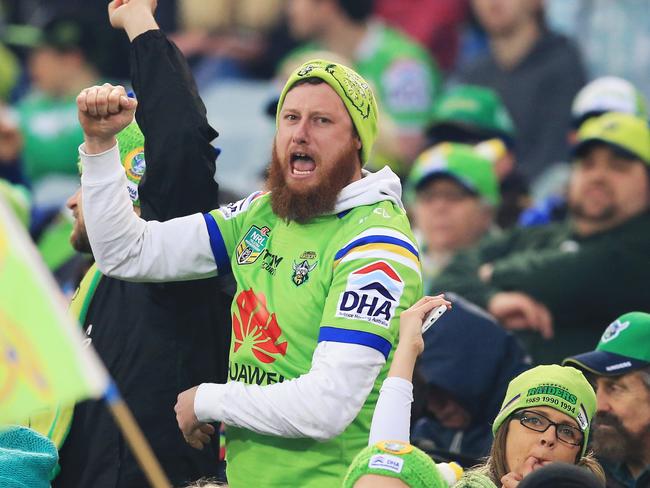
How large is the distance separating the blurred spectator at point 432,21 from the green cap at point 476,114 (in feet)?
4.27

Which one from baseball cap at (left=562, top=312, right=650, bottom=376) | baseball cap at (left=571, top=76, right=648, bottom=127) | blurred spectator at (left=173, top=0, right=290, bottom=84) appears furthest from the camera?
blurred spectator at (left=173, top=0, right=290, bottom=84)

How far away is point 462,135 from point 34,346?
6320mm

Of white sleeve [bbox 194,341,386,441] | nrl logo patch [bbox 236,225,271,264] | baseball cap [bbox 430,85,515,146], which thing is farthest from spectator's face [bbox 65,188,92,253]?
baseball cap [bbox 430,85,515,146]

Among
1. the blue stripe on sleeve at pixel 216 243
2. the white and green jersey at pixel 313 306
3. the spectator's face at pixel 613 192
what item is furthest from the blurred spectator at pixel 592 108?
the white and green jersey at pixel 313 306

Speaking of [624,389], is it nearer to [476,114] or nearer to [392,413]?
[392,413]

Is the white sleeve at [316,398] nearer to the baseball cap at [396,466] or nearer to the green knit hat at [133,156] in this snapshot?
the baseball cap at [396,466]

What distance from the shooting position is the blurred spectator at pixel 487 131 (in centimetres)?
961

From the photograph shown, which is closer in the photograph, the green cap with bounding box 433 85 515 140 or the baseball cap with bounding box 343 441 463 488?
the baseball cap with bounding box 343 441 463 488

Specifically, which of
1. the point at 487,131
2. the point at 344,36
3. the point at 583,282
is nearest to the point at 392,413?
the point at 583,282

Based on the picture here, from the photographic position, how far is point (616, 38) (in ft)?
34.4

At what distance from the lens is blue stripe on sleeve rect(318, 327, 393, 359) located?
Answer: 489 cm

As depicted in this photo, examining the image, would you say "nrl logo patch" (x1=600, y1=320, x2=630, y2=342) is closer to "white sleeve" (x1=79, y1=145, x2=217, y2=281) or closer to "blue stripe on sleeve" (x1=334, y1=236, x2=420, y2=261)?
"blue stripe on sleeve" (x1=334, y1=236, x2=420, y2=261)

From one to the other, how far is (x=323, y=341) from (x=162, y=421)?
915 millimetres

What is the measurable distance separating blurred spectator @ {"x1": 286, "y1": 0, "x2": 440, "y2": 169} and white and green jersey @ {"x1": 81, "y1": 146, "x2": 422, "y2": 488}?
5569mm
